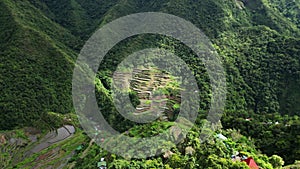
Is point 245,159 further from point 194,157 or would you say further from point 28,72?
point 28,72

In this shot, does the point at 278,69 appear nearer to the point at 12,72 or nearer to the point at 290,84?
the point at 290,84

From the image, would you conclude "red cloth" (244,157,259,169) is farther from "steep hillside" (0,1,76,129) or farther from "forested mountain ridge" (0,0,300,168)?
"steep hillside" (0,1,76,129)

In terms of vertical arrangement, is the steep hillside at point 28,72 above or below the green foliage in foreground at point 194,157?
below

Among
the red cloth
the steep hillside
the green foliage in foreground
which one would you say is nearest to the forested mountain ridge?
the steep hillside

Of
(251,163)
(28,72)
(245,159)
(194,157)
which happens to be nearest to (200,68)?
(28,72)

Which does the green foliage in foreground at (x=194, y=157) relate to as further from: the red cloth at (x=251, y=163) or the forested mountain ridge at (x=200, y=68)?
the forested mountain ridge at (x=200, y=68)

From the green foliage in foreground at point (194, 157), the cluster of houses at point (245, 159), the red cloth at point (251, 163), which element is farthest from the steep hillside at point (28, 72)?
the red cloth at point (251, 163)

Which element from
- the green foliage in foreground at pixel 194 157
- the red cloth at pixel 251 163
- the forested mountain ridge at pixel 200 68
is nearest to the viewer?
the green foliage in foreground at pixel 194 157

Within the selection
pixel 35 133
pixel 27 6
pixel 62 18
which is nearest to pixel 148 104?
pixel 35 133

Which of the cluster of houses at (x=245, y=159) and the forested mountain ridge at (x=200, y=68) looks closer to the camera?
the cluster of houses at (x=245, y=159)

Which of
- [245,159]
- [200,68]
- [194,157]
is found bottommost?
[194,157]
